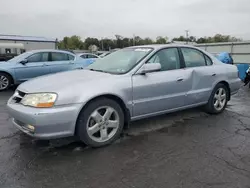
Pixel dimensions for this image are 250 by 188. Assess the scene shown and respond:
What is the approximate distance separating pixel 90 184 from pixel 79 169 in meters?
0.36

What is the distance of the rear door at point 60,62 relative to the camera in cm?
903

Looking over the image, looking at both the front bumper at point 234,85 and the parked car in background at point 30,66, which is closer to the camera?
the front bumper at point 234,85

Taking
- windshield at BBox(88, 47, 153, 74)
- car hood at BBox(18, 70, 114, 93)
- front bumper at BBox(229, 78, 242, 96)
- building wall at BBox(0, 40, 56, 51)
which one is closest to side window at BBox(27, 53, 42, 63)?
windshield at BBox(88, 47, 153, 74)

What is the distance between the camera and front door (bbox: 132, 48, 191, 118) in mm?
3836

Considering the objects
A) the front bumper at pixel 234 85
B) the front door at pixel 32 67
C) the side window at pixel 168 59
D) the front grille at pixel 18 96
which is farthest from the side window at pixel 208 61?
the front door at pixel 32 67

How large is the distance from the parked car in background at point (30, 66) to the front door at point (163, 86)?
580 cm

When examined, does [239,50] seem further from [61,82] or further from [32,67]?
[61,82]

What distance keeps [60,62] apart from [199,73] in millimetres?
6113

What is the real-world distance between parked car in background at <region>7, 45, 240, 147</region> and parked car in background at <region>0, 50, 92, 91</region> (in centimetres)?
487

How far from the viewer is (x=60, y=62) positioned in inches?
364

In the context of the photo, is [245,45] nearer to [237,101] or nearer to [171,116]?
[237,101]

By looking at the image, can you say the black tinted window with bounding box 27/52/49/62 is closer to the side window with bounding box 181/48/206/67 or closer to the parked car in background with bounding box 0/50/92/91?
the parked car in background with bounding box 0/50/92/91

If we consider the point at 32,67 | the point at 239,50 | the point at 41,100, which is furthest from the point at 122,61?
the point at 239,50

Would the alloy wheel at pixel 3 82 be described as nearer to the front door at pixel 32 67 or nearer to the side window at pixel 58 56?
the front door at pixel 32 67
